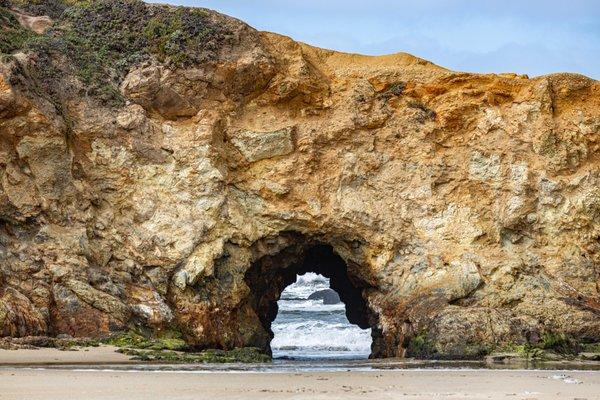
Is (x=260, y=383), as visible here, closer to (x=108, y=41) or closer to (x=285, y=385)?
(x=285, y=385)

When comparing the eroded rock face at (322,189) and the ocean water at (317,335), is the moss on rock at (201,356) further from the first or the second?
the ocean water at (317,335)

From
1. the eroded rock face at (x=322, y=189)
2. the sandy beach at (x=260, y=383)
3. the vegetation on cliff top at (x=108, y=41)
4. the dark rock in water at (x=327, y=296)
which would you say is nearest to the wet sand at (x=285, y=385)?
the sandy beach at (x=260, y=383)

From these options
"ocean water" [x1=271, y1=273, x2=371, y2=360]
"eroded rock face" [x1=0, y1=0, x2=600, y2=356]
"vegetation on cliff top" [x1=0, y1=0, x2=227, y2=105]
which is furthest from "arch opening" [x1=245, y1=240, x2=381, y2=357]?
"vegetation on cliff top" [x1=0, y1=0, x2=227, y2=105]

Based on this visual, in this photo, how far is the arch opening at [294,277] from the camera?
29.2 metres

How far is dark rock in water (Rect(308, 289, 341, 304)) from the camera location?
62906 millimetres

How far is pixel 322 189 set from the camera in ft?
93.8

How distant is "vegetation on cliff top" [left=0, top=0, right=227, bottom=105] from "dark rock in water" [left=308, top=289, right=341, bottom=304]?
35612mm

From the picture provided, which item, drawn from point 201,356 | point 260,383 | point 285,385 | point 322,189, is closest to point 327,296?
point 322,189

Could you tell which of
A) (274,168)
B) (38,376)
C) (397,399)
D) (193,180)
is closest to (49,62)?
(193,180)

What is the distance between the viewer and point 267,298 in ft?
103

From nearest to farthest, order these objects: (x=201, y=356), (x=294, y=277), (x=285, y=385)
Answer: (x=285, y=385) → (x=201, y=356) → (x=294, y=277)

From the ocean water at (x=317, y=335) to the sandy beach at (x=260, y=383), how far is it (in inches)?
598

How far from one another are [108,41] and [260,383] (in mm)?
17428

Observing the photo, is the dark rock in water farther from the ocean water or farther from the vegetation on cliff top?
the vegetation on cliff top
